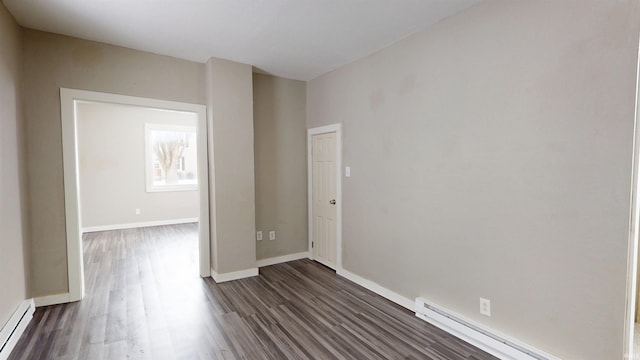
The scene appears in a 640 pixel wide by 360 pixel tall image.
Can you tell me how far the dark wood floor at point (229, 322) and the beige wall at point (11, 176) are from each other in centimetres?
43

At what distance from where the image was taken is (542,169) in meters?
2.03

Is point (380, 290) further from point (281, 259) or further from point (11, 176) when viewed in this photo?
point (11, 176)

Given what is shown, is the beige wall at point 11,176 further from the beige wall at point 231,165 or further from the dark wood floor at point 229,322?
the beige wall at point 231,165

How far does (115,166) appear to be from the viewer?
264 inches

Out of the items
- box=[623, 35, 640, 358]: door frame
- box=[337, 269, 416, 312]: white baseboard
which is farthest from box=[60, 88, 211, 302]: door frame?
box=[623, 35, 640, 358]: door frame

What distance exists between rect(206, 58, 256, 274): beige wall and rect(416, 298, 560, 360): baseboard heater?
2250 mm

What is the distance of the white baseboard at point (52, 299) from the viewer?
117 inches

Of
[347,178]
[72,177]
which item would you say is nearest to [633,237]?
[347,178]

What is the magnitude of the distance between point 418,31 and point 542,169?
1670 mm

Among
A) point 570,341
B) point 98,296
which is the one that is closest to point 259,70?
point 98,296

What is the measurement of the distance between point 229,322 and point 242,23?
274cm

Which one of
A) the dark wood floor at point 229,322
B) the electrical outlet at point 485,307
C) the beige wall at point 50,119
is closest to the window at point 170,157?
the dark wood floor at point 229,322

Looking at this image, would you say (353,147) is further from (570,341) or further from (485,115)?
(570,341)

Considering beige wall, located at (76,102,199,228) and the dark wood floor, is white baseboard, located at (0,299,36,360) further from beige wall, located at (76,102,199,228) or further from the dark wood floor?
beige wall, located at (76,102,199,228)
